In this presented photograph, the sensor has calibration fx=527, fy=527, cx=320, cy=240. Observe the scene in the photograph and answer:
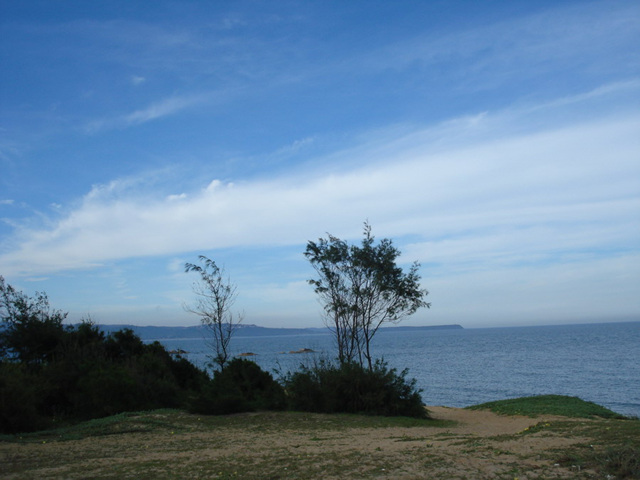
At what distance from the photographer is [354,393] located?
17906 mm

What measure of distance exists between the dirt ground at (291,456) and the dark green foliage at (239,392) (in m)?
3.34

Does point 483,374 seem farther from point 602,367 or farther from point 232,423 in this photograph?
point 232,423

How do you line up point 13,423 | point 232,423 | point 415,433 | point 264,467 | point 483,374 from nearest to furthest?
point 264,467 → point 415,433 → point 13,423 → point 232,423 → point 483,374

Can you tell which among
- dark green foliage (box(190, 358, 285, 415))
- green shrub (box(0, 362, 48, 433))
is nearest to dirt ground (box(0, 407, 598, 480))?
green shrub (box(0, 362, 48, 433))

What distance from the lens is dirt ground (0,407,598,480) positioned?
307 inches

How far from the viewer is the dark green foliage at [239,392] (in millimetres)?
17391

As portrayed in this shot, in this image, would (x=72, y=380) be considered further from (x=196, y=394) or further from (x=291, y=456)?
(x=291, y=456)

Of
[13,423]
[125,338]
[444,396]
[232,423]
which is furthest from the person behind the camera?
[444,396]

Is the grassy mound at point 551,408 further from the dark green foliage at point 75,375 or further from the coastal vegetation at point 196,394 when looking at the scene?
the dark green foliage at point 75,375

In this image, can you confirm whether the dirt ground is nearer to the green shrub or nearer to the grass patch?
the grass patch

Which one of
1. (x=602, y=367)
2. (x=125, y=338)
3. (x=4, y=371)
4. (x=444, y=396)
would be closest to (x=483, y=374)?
(x=602, y=367)

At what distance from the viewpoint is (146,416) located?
1616 cm

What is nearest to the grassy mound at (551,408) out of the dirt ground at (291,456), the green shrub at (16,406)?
the dirt ground at (291,456)

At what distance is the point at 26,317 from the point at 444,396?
24.8 m
